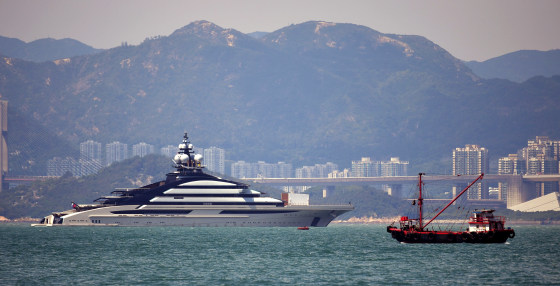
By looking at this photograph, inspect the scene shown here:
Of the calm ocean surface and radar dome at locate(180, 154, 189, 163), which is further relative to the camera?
radar dome at locate(180, 154, 189, 163)

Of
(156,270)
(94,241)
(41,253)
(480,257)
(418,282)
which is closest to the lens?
(418,282)

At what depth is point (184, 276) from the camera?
3209 inches

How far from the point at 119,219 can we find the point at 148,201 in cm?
566

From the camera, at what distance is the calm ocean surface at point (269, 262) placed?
260 feet

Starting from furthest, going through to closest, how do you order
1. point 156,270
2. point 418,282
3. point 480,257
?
point 480,257 < point 156,270 < point 418,282

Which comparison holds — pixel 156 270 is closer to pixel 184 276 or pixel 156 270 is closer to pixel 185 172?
pixel 184 276

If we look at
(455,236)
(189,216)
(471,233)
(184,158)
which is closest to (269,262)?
(455,236)

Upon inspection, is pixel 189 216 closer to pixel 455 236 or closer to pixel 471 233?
pixel 455 236

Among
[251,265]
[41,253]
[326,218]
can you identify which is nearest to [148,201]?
[326,218]

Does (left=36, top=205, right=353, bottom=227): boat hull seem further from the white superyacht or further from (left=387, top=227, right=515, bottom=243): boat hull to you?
(left=387, top=227, right=515, bottom=243): boat hull

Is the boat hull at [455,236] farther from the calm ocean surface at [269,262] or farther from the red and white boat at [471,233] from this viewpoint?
the calm ocean surface at [269,262]

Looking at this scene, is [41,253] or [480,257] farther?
[41,253]

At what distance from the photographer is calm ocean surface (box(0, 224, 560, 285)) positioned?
79188 millimetres

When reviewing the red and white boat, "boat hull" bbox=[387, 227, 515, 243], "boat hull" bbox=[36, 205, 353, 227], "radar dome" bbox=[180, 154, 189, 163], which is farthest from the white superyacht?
"boat hull" bbox=[387, 227, 515, 243]
